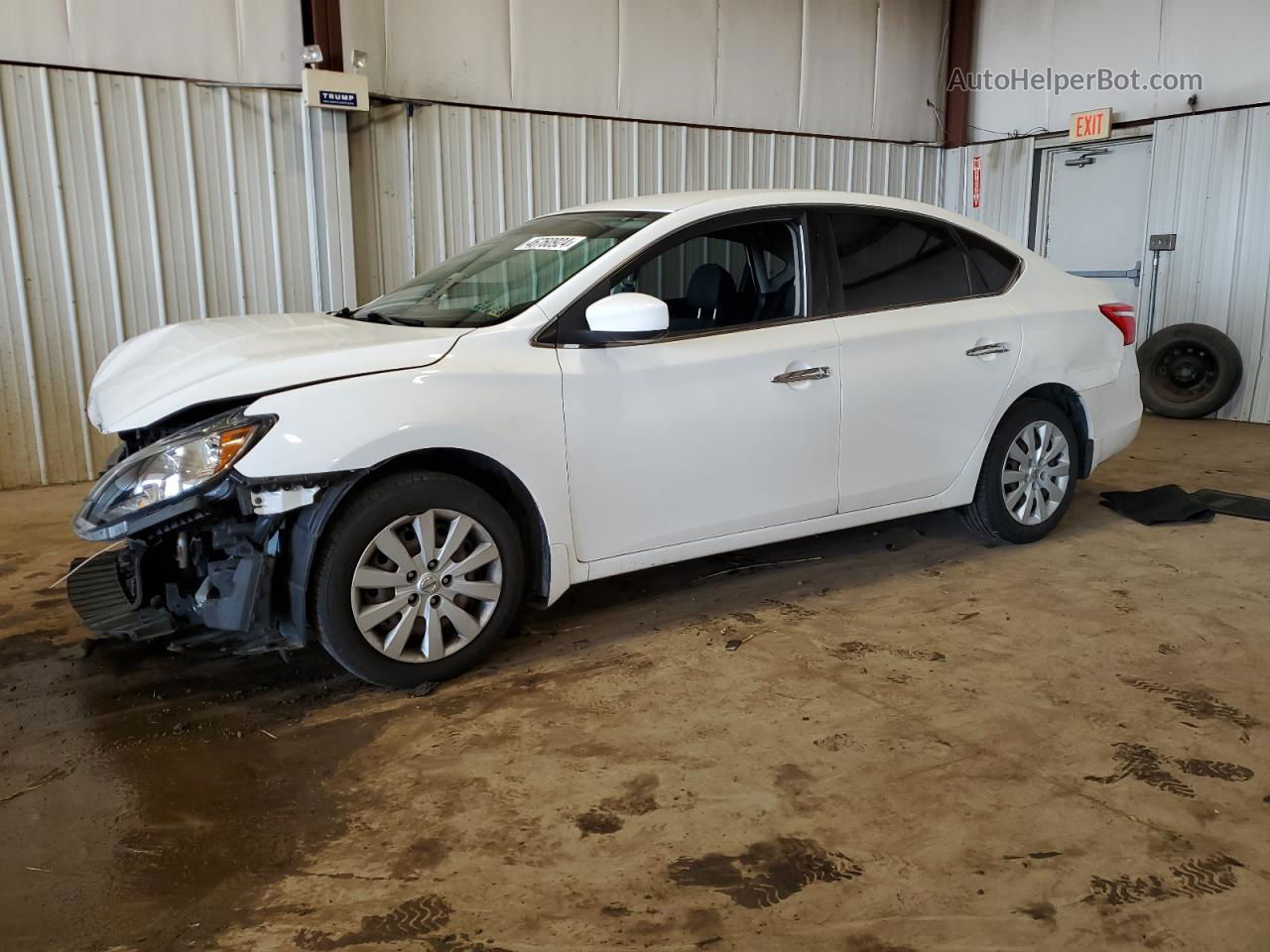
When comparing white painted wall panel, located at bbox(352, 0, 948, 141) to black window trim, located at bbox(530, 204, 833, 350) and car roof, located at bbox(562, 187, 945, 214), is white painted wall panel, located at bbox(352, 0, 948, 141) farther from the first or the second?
black window trim, located at bbox(530, 204, 833, 350)

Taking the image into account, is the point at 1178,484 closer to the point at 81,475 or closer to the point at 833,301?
the point at 833,301

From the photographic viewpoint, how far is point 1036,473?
14.3ft

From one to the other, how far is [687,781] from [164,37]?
589 cm

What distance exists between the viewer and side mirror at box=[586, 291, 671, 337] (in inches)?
118

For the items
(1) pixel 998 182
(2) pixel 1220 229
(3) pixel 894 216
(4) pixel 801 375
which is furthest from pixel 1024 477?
(1) pixel 998 182

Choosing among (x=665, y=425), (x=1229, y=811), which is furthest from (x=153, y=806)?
(x=1229, y=811)

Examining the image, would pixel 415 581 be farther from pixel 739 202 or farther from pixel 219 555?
pixel 739 202

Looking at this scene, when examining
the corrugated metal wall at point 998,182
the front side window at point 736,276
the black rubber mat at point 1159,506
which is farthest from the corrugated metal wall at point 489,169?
the black rubber mat at point 1159,506

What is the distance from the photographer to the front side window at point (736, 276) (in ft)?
11.7

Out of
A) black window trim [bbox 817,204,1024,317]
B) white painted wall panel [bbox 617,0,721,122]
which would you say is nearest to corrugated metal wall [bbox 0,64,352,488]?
white painted wall panel [bbox 617,0,721,122]

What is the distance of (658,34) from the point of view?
811cm

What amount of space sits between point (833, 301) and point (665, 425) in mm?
903

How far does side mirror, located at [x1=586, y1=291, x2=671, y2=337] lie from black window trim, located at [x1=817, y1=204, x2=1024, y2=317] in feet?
2.94

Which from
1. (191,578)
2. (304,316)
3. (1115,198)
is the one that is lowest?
(191,578)
